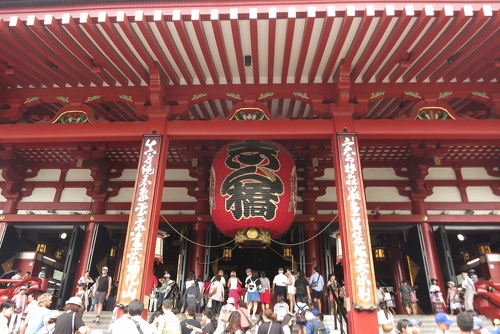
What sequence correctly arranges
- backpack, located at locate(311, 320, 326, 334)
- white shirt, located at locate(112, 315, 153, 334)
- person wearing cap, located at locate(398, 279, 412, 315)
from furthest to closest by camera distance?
person wearing cap, located at locate(398, 279, 412, 315) → backpack, located at locate(311, 320, 326, 334) → white shirt, located at locate(112, 315, 153, 334)

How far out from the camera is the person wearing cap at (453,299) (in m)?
8.99

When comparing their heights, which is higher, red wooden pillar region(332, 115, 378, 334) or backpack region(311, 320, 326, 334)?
red wooden pillar region(332, 115, 378, 334)

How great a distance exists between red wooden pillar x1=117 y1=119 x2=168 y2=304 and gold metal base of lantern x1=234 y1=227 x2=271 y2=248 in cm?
169

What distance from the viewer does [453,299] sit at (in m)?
9.05

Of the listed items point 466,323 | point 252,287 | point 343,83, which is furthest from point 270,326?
point 343,83

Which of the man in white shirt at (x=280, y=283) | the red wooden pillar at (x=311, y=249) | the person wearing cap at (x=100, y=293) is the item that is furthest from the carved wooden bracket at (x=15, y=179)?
the red wooden pillar at (x=311, y=249)

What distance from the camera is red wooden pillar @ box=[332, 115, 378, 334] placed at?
5.97 meters

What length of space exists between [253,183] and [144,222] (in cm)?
216

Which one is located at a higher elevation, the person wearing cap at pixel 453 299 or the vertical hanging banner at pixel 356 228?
the vertical hanging banner at pixel 356 228

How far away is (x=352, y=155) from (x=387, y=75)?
1900mm

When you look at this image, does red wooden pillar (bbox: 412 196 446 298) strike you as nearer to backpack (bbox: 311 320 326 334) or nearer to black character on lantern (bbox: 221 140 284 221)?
black character on lantern (bbox: 221 140 284 221)

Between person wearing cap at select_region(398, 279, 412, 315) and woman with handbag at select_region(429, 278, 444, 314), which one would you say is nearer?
woman with handbag at select_region(429, 278, 444, 314)

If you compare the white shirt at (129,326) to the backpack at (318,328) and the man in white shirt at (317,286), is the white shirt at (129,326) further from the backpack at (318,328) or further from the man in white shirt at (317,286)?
the man in white shirt at (317,286)

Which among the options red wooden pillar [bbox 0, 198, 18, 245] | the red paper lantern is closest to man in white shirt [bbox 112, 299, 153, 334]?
the red paper lantern
